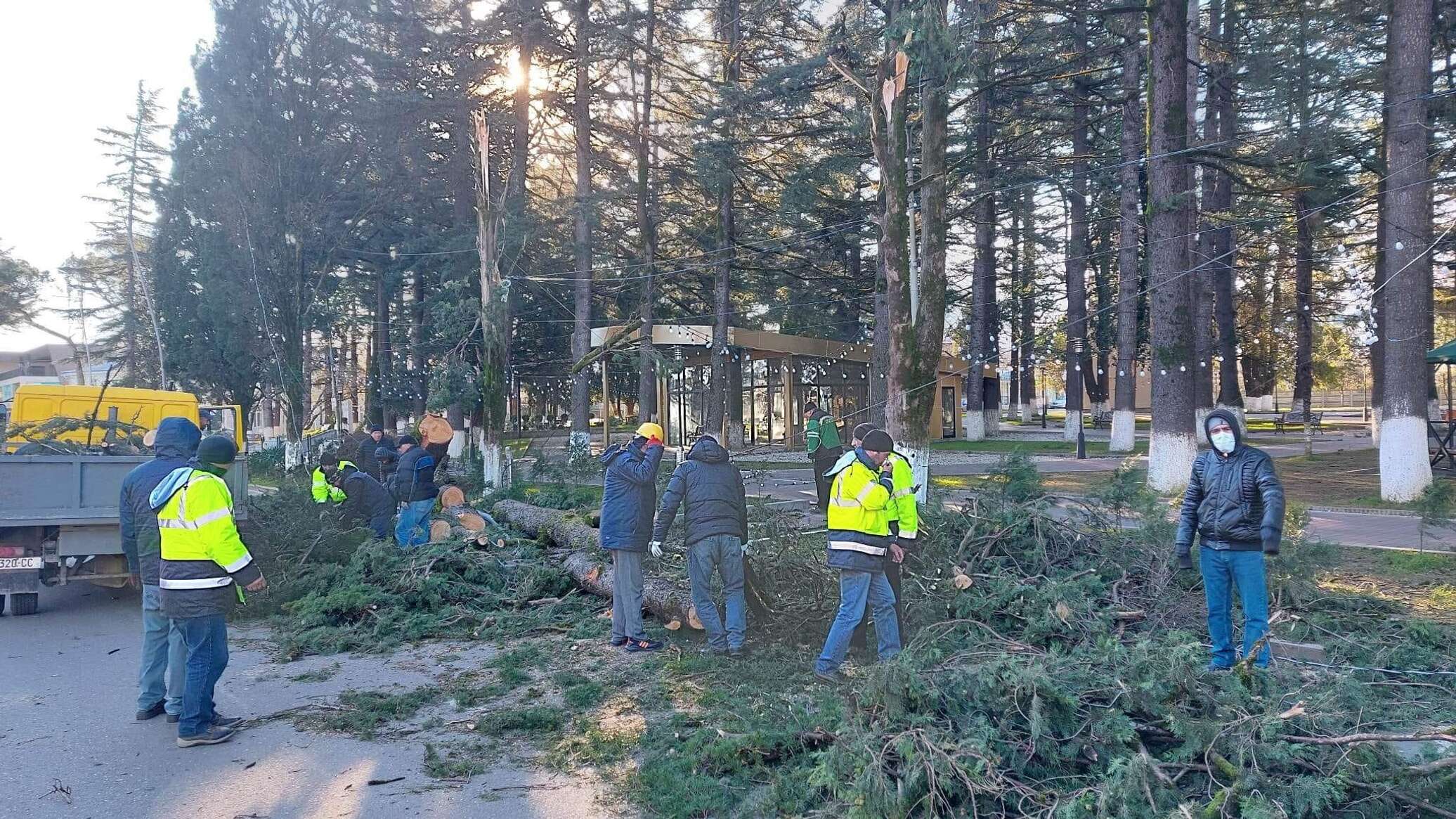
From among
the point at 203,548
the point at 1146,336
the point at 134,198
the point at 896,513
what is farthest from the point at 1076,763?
the point at 134,198

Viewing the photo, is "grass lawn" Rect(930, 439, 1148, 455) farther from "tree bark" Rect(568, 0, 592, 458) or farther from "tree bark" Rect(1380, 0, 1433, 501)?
"tree bark" Rect(568, 0, 592, 458)

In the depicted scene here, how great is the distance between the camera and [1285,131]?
51.4ft

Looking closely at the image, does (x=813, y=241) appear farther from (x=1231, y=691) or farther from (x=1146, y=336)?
(x=1231, y=691)

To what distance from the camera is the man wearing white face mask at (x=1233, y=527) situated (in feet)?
19.7

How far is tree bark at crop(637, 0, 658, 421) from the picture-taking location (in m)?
25.0

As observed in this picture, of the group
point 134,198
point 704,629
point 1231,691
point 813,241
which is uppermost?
point 134,198

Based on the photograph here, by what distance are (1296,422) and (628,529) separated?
41626mm

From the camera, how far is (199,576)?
535cm

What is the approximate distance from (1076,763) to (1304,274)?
120ft

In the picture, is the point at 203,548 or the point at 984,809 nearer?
the point at 984,809

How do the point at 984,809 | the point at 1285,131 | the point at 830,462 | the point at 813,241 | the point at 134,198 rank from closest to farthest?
the point at 984,809, the point at 830,462, the point at 1285,131, the point at 813,241, the point at 134,198

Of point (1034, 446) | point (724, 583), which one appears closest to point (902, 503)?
point (724, 583)

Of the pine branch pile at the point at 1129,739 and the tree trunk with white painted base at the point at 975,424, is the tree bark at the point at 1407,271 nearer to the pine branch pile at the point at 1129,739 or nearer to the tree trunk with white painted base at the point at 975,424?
the pine branch pile at the point at 1129,739

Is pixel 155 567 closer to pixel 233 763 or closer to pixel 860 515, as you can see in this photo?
pixel 233 763
